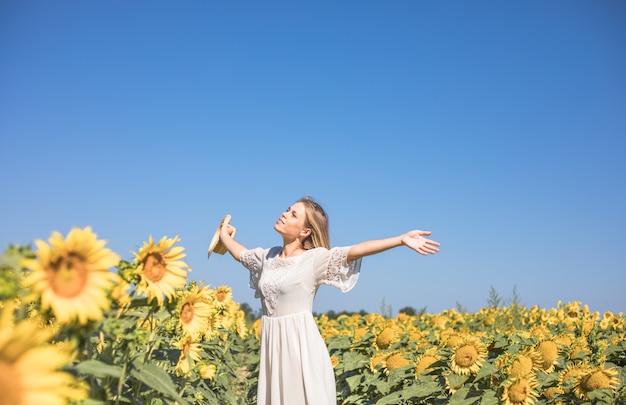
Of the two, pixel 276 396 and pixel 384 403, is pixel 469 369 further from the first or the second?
pixel 276 396

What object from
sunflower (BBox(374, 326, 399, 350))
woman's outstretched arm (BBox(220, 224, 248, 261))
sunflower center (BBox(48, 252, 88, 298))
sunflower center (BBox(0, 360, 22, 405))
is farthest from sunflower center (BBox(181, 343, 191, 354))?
sunflower (BBox(374, 326, 399, 350))

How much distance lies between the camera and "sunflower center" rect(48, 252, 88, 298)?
1680mm

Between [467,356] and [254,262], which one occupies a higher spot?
[254,262]

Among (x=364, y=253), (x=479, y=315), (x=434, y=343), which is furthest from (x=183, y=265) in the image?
(x=479, y=315)

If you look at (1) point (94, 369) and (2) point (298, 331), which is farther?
(2) point (298, 331)

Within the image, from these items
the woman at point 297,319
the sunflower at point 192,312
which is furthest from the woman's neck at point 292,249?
the sunflower at point 192,312

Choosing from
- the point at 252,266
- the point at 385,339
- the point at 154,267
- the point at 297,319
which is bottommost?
the point at 385,339

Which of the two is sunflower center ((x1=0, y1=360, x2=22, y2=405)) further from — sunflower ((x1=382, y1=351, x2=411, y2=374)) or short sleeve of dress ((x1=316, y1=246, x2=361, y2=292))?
sunflower ((x1=382, y1=351, x2=411, y2=374))

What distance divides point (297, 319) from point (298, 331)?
0.27ft

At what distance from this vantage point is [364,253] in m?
4.20

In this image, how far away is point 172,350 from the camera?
3.55m

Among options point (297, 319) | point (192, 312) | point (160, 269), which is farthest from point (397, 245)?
point (160, 269)

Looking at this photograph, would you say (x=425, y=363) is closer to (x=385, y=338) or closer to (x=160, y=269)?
(x=385, y=338)

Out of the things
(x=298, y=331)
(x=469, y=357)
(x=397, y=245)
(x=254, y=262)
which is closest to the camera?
(x=397, y=245)
